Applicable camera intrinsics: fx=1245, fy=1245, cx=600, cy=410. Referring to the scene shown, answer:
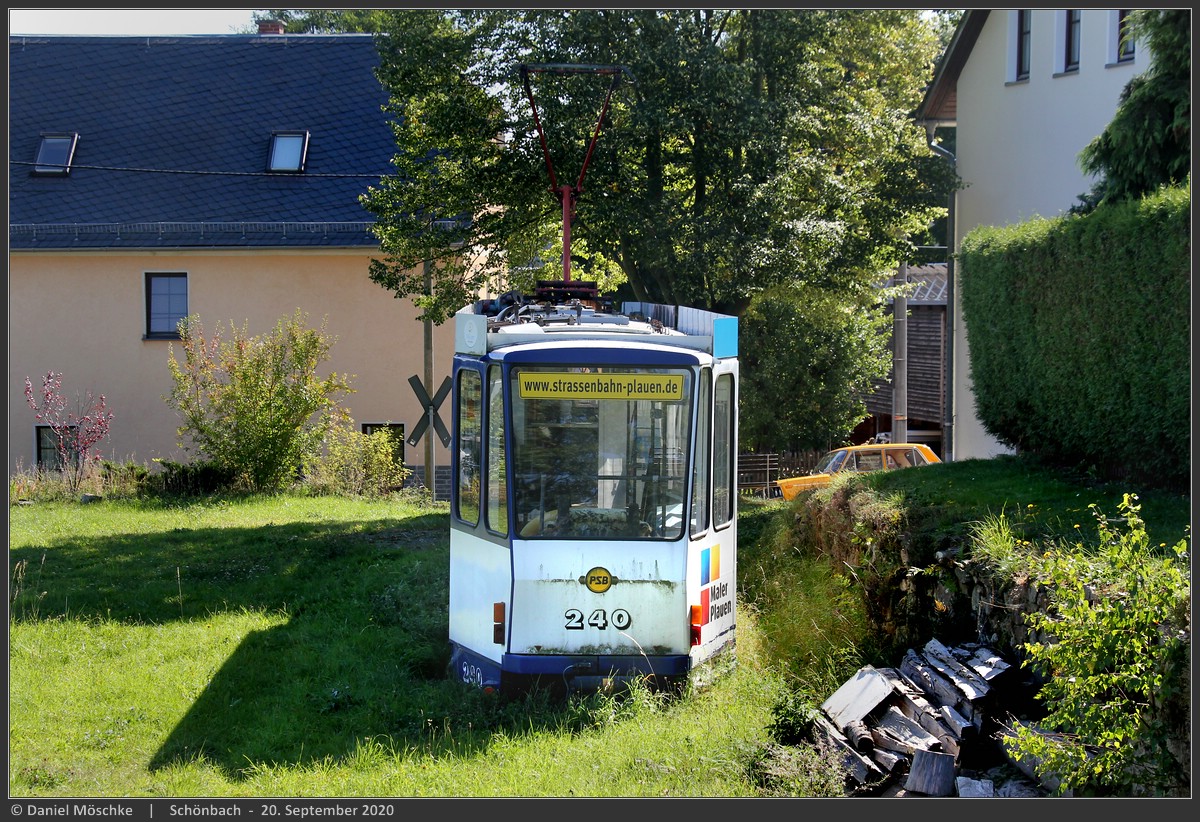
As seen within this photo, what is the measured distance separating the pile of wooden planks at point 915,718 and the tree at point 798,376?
75.9ft

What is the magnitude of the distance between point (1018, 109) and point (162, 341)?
20.1 meters

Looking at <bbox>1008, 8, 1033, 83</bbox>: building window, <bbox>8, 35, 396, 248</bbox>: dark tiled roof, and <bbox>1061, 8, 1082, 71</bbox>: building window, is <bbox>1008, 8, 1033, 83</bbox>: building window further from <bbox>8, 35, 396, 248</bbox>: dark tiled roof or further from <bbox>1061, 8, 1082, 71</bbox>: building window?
<bbox>8, 35, 396, 248</bbox>: dark tiled roof

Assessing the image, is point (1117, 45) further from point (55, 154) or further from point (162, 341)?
point (55, 154)

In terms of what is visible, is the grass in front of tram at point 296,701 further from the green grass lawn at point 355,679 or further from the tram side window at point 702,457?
the tram side window at point 702,457

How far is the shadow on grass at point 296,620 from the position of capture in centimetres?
957

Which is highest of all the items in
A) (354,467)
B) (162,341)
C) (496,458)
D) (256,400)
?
(162,341)

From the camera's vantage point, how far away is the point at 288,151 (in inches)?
1238

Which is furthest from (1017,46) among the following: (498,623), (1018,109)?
(498,623)

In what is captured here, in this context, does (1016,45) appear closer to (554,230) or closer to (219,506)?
(554,230)

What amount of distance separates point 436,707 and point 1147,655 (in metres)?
5.55

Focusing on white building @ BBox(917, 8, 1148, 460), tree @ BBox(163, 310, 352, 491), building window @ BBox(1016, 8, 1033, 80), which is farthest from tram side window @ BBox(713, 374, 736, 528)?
tree @ BBox(163, 310, 352, 491)

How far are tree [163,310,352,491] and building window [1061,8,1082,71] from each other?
1410cm

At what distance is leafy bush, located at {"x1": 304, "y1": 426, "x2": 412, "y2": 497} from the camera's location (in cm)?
2475

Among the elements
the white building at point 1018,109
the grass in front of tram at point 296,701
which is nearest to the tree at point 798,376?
the white building at point 1018,109
